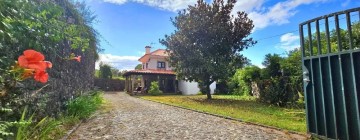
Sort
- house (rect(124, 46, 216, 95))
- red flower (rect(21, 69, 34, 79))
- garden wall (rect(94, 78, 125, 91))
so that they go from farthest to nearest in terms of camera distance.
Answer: garden wall (rect(94, 78, 125, 91)) → house (rect(124, 46, 216, 95)) → red flower (rect(21, 69, 34, 79))

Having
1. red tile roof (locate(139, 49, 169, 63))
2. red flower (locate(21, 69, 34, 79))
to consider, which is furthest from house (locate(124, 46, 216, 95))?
red flower (locate(21, 69, 34, 79))

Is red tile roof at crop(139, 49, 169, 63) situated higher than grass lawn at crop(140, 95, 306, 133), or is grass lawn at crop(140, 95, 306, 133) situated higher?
red tile roof at crop(139, 49, 169, 63)

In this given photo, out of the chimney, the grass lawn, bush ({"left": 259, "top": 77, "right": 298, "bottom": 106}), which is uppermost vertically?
the chimney

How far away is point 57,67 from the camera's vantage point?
22.4 feet

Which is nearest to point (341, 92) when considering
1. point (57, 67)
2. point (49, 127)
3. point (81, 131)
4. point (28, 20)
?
point (28, 20)

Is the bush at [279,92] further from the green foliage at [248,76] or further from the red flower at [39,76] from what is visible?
the red flower at [39,76]

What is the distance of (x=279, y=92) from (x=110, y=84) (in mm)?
27034

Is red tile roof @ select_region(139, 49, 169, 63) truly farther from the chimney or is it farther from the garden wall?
the garden wall

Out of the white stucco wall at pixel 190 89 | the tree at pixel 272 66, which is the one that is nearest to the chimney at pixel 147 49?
the white stucco wall at pixel 190 89

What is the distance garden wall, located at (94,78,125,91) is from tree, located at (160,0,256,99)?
762 inches

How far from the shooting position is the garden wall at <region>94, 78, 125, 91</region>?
35188 mm

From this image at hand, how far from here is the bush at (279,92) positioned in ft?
42.1

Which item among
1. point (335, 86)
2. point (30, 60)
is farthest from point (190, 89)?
point (30, 60)

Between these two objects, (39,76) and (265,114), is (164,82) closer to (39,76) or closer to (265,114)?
(265,114)
